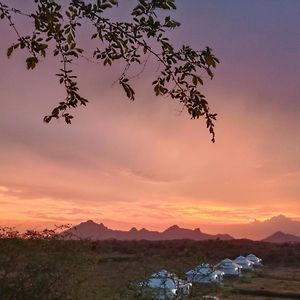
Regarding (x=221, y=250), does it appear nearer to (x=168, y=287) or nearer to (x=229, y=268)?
(x=229, y=268)

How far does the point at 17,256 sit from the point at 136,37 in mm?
11791

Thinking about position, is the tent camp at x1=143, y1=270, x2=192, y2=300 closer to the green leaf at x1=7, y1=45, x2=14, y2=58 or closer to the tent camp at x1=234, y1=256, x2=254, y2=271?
the green leaf at x1=7, y1=45, x2=14, y2=58

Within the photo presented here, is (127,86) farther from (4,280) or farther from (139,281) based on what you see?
(139,281)

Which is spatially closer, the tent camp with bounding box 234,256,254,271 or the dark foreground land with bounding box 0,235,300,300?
the dark foreground land with bounding box 0,235,300,300

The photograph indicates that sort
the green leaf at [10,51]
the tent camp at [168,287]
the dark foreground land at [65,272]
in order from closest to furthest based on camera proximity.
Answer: the green leaf at [10,51] < the dark foreground land at [65,272] < the tent camp at [168,287]

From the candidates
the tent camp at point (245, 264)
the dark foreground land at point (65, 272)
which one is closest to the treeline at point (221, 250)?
the tent camp at point (245, 264)

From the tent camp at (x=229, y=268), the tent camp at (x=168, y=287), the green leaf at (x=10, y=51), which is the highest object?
the green leaf at (x=10, y=51)

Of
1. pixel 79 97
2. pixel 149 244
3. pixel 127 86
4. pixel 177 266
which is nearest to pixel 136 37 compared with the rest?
pixel 127 86

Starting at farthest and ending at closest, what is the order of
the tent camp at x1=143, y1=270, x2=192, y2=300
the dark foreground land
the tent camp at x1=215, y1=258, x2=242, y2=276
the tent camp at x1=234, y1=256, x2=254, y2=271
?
the tent camp at x1=234, y1=256, x2=254, y2=271
the tent camp at x1=215, y1=258, x2=242, y2=276
the tent camp at x1=143, y1=270, x2=192, y2=300
the dark foreground land

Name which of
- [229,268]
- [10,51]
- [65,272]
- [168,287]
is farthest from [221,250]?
[10,51]

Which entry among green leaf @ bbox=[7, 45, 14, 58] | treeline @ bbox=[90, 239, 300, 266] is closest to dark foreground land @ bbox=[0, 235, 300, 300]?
green leaf @ bbox=[7, 45, 14, 58]

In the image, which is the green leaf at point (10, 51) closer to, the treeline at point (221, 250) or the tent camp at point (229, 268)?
the tent camp at point (229, 268)

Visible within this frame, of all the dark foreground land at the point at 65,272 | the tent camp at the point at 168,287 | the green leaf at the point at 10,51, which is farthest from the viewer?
the tent camp at the point at 168,287

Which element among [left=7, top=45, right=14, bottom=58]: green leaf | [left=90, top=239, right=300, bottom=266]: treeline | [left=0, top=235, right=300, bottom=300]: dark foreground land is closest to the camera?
[left=7, top=45, right=14, bottom=58]: green leaf
